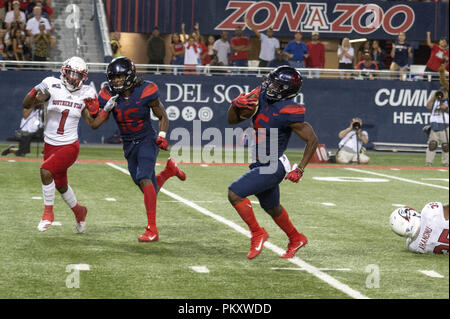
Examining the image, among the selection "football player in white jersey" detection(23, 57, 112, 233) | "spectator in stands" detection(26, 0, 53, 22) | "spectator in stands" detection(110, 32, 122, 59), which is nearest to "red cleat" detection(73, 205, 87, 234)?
"football player in white jersey" detection(23, 57, 112, 233)

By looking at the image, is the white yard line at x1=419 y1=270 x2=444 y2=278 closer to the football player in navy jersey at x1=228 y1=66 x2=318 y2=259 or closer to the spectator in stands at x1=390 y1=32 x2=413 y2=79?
the football player in navy jersey at x1=228 y1=66 x2=318 y2=259

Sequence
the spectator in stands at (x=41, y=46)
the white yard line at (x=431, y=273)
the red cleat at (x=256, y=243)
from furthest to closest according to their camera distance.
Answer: the spectator in stands at (x=41, y=46) → the red cleat at (x=256, y=243) → the white yard line at (x=431, y=273)

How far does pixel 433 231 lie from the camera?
818 centimetres

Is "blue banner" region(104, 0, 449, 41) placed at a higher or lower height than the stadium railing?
higher

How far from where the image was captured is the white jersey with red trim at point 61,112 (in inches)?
360

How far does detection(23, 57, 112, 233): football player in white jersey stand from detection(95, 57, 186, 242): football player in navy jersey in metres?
0.31

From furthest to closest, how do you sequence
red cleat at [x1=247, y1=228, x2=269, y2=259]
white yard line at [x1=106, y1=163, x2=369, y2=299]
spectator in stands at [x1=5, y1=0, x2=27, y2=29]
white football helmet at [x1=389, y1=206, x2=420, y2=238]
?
1. spectator in stands at [x1=5, y1=0, x2=27, y2=29]
2. white football helmet at [x1=389, y1=206, x2=420, y2=238]
3. red cleat at [x1=247, y1=228, x2=269, y2=259]
4. white yard line at [x1=106, y1=163, x2=369, y2=299]

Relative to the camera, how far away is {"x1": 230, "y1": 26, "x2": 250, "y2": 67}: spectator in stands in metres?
24.1

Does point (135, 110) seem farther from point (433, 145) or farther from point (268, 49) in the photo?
point (268, 49)

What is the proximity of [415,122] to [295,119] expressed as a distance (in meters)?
17.2

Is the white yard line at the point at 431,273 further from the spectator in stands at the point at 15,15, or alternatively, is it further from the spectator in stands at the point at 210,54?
the spectator in stands at the point at 15,15

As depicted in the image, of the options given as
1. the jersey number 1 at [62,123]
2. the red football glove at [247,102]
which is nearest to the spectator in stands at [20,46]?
the jersey number 1 at [62,123]

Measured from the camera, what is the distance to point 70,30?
83.6ft

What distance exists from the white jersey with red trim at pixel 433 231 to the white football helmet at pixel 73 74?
3.90 meters
